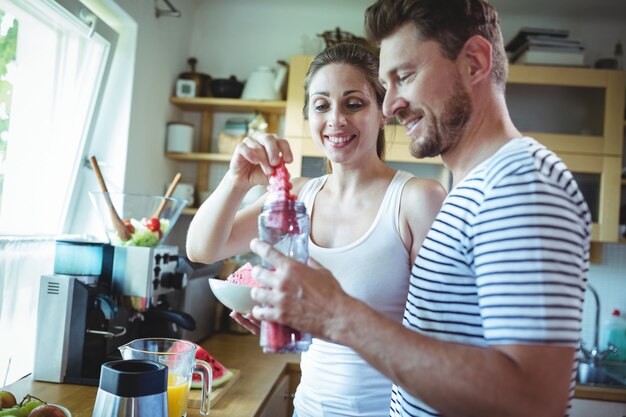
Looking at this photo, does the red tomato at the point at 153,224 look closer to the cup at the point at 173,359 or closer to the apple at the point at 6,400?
the cup at the point at 173,359

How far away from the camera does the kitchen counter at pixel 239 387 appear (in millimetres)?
1418

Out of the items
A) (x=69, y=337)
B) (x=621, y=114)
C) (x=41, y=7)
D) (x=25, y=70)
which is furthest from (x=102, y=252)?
(x=621, y=114)

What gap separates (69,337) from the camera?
1501 millimetres

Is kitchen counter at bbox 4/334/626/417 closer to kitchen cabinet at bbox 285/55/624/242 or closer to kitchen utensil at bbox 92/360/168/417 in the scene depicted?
kitchen utensil at bbox 92/360/168/417

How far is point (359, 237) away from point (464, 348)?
0.56 meters

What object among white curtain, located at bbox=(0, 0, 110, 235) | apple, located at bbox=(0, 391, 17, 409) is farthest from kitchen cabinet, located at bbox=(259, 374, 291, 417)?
white curtain, located at bbox=(0, 0, 110, 235)

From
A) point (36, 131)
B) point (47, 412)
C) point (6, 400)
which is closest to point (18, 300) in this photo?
point (36, 131)

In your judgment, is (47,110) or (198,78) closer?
(47,110)

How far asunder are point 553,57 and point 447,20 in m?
2.15

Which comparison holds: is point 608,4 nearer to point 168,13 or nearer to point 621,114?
point 621,114

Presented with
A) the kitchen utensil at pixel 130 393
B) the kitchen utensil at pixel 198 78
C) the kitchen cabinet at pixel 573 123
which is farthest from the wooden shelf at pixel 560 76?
the kitchen utensil at pixel 130 393

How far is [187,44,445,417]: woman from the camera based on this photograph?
1113mm

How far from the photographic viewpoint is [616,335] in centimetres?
288

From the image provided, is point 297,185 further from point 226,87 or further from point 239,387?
point 226,87
